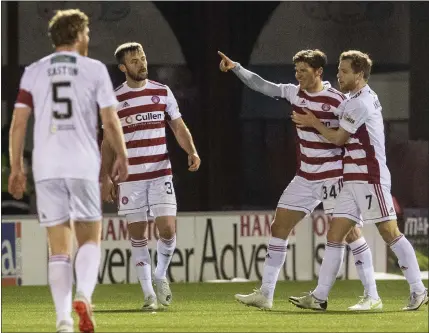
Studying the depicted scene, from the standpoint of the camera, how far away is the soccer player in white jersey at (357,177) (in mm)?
10359

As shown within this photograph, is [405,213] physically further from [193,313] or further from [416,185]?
[193,313]

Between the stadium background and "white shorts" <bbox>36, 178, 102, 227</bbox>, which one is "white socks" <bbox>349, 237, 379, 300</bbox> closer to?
"white shorts" <bbox>36, 178, 102, 227</bbox>

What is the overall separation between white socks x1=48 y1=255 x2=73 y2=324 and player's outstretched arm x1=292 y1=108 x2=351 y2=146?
8.75 feet

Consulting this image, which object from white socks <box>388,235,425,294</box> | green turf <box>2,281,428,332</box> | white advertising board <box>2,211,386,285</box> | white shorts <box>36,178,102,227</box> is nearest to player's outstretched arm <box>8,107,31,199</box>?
white shorts <box>36,178,102,227</box>

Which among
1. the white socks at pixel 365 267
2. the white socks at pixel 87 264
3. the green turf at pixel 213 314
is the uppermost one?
the white socks at pixel 87 264

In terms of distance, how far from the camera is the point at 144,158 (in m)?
11.0

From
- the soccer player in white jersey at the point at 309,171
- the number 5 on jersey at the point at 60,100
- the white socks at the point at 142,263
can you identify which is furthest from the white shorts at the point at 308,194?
the number 5 on jersey at the point at 60,100

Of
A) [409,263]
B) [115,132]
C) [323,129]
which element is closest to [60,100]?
[115,132]

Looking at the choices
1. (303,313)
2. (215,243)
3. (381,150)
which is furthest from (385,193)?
(215,243)

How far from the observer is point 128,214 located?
11.1 m

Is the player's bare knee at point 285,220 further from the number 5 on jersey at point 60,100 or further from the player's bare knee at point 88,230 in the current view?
the number 5 on jersey at point 60,100

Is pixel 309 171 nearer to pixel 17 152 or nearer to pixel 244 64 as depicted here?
pixel 17 152

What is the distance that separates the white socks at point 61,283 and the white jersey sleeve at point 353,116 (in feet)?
8.90

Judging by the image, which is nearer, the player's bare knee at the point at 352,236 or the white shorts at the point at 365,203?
the white shorts at the point at 365,203
